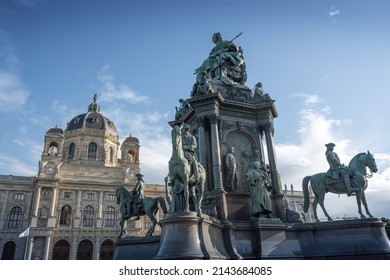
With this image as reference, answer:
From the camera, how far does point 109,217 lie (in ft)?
187

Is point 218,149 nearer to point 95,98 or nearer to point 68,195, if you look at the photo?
point 68,195

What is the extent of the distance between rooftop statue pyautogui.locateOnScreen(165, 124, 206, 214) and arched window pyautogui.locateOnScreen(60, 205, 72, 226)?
170 feet

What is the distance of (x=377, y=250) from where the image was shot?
360 inches

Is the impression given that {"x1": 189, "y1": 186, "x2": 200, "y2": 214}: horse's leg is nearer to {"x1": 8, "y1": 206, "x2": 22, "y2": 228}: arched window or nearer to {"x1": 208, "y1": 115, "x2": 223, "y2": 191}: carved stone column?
{"x1": 208, "y1": 115, "x2": 223, "y2": 191}: carved stone column

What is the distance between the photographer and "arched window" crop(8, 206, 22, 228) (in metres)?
53.7

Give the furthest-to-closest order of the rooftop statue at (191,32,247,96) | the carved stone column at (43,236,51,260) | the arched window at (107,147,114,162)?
the arched window at (107,147,114,162) → the carved stone column at (43,236,51,260) → the rooftop statue at (191,32,247,96)

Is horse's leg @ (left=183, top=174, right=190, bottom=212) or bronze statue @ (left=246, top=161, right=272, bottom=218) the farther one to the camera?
bronze statue @ (left=246, top=161, right=272, bottom=218)

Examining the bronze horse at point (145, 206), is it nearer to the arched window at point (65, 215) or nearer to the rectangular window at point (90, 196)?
the arched window at point (65, 215)

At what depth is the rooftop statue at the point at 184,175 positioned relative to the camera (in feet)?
29.9

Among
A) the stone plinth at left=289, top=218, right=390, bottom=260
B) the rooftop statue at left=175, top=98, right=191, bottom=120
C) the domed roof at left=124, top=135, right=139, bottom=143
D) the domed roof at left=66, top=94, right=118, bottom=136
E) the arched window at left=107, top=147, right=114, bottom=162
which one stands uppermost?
the domed roof at left=66, top=94, right=118, bottom=136

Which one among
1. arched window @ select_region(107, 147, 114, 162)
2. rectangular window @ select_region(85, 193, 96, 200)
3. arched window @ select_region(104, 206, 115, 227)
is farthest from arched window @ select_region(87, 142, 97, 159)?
arched window @ select_region(104, 206, 115, 227)

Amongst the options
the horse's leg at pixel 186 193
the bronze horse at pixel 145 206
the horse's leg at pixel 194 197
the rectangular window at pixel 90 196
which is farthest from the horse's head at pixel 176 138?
the rectangular window at pixel 90 196

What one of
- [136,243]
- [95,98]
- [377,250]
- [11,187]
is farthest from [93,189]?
[377,250]
